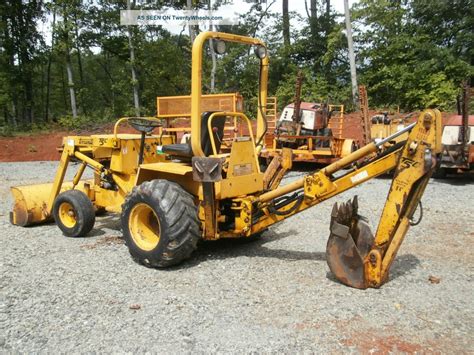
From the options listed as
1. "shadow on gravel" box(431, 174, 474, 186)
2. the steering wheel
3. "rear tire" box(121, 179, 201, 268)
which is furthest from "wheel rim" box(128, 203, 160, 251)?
"shadow on gravel" box(431, 174, 474, 186)

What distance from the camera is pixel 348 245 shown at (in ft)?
13.1

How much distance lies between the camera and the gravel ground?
312cm

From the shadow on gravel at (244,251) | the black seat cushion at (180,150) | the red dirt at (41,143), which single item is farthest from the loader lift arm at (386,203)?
the red dirt at (41,143)

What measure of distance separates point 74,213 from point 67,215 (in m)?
0.24

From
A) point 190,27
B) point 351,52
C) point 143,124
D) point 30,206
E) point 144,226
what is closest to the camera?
point 144,226

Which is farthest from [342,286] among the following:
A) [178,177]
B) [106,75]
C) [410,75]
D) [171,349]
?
[106,75]

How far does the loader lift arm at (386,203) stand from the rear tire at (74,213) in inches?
113

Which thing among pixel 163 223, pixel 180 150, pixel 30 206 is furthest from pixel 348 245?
pixel 30 206

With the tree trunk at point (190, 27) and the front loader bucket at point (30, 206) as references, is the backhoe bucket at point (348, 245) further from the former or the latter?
the tree trunk at point (190, 27)

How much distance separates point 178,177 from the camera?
16.5 feet

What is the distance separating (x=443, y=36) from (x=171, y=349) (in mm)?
21886

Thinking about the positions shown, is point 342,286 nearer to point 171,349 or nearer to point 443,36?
point 171,349

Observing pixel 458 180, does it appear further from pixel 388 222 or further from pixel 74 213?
pixel 74 213

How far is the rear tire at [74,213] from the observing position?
571cm
